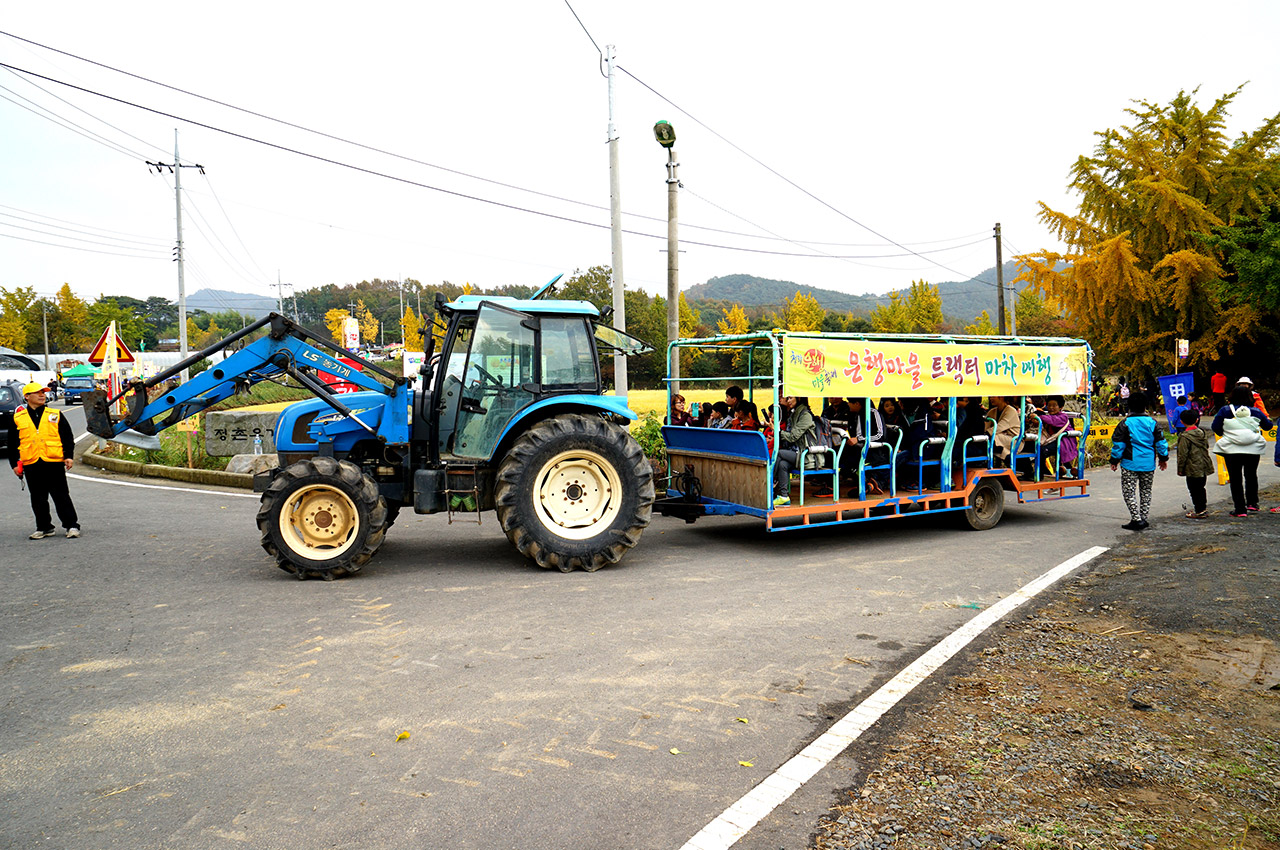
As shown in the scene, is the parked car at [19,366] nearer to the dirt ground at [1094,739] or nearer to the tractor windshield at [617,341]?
the tractor windshield at [617,341]

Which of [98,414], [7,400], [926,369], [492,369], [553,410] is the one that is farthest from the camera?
[7,400]

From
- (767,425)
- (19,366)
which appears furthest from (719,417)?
(19,366)

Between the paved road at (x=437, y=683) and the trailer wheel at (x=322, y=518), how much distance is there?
235 mm

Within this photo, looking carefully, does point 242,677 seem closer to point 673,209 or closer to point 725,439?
point 725,439

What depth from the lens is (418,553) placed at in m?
8.94

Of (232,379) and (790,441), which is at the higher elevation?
(232,379)

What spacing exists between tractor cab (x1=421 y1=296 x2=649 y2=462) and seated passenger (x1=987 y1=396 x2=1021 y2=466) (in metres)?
5.77

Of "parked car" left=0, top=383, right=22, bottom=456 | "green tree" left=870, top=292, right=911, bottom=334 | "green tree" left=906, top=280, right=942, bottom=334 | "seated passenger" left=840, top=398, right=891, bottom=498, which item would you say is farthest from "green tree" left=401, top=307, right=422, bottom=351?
"seated passenger" left=840, top=398, right=891, bottom=498

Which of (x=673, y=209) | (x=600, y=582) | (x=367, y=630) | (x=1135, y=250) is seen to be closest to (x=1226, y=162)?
(x=1135, y=250)

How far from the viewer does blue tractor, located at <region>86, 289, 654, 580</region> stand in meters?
8.02

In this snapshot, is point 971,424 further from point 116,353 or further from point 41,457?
point 116,353

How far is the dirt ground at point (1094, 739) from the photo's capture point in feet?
11.2

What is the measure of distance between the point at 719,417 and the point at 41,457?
790 cm

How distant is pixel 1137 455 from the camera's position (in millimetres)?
10391
